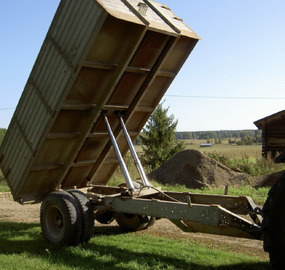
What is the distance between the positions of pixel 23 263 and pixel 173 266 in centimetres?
221

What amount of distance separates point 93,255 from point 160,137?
22816mm

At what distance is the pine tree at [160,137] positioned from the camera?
28.3 m

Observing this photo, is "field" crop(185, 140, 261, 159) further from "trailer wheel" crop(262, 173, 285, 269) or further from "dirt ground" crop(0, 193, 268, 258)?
"trailer wheel" crop(262, 173, 285, 269)

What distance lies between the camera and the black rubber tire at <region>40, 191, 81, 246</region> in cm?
643

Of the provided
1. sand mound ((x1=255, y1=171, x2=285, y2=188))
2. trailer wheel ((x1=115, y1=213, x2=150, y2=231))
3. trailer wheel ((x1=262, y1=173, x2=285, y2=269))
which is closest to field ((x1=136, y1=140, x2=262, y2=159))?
sand mound ((x1=255, y1=171, x2=285, y2=188))

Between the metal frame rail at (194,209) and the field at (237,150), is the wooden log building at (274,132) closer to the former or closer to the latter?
the field at (237,150)

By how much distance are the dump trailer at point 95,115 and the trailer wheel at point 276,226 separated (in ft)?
3.21

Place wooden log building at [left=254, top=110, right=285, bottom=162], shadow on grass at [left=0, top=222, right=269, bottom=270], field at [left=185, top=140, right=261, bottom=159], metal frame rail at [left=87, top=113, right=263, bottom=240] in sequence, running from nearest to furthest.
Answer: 1. metal frame rail at [left=87, top=113, right=263, bottom=240]
2. shadow on grass at [left=0, top=222, right=269, bottom=270]
3. field at [left=185, top=140, right=261, bottom=159]
4. wooden log building at [left=254, top=110, right=285, bottom=162]

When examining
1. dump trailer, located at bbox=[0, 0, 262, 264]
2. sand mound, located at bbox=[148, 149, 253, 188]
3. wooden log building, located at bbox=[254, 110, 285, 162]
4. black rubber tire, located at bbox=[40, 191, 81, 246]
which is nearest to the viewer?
dump trailer, located at bbox=[0, 0, 262, 264]

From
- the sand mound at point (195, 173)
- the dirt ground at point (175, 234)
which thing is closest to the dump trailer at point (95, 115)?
the dirt ground at point (175, 234)

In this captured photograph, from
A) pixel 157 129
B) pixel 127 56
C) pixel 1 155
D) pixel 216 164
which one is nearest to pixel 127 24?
pixel 127 56

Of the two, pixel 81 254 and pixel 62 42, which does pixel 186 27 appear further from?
pixel 81 254

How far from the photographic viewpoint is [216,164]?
637 inches

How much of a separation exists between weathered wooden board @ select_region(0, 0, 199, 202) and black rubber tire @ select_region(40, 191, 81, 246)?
0.82 meters
